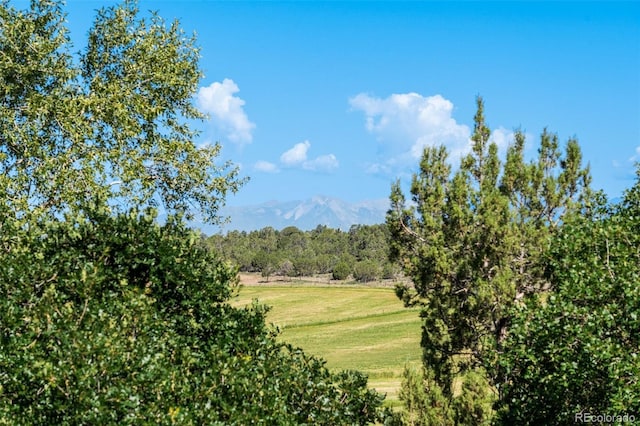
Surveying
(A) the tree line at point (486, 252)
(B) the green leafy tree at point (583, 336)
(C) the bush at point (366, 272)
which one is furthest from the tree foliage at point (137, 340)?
(C) the bush at point (366, 272)

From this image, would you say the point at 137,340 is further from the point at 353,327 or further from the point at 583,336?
the point at 353,327

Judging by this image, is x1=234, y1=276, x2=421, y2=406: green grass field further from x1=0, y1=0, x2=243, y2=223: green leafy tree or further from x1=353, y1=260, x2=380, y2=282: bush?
x1=353, y1=260, x2=380, y2=282: bush

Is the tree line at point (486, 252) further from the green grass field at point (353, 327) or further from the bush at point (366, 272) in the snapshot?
the bush at point (366, 272)

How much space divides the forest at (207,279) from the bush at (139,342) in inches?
1.2

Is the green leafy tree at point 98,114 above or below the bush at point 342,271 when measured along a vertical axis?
above

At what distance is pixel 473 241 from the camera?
2000 cm

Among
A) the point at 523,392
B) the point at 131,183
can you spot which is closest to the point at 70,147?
the point at 131,183

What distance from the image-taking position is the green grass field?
5138cm

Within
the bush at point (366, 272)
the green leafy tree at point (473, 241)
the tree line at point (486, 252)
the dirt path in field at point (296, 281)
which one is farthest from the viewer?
the bush at point (366, 272)

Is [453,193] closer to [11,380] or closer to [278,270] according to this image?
[11,380]

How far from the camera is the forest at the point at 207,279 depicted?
8.77m

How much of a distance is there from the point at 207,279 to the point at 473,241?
10999 mm

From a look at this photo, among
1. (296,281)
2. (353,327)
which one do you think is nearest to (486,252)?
(353,327)

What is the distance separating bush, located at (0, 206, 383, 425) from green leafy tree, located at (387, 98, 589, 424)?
9.14 m
